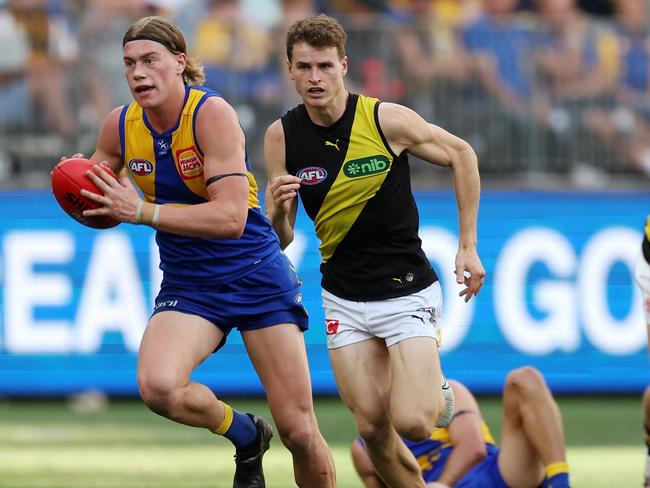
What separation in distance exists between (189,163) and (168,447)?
3.87m

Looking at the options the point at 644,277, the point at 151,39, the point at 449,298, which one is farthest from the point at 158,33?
the point at 449,298

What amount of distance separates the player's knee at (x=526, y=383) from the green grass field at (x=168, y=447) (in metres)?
1.77

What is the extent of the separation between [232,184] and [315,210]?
81 cm

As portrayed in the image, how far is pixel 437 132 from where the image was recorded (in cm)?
736

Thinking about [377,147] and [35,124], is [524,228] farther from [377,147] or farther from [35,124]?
[377,147]

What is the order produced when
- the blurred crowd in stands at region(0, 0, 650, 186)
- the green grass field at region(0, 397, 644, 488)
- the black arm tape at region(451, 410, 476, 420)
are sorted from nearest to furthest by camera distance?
1. the black arm tape at region(451, 410, 476, 420)
2. the green grass field at region(0, 397, 644, 488)
3. the blurred crowd in stands at region(0, 0, 650, 186)

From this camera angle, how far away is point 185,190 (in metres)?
6.88

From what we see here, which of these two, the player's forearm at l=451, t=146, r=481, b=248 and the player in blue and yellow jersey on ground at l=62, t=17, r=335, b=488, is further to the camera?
the player's forearm at l=451, t=146, r=481, b=248

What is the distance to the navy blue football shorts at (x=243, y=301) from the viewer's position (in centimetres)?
692

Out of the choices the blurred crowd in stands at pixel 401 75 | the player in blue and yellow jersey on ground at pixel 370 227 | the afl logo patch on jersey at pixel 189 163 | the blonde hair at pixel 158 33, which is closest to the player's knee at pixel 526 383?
the player in blue and yellow jersey on ground at pixel 370 227

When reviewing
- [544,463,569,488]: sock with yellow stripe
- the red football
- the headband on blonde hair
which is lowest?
[544,463,569,488]: sock with yellow stripe

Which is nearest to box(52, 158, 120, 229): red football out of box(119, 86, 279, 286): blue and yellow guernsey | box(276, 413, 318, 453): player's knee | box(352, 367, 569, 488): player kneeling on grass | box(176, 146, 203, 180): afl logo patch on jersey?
box(119, 86, 279, 286): blue and yellow guernsey

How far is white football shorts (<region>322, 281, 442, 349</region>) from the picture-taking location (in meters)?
7.29

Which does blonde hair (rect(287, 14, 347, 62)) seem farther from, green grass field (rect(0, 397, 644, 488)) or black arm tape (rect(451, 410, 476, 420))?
green grass field (rect(0, 397, 644, 488))
